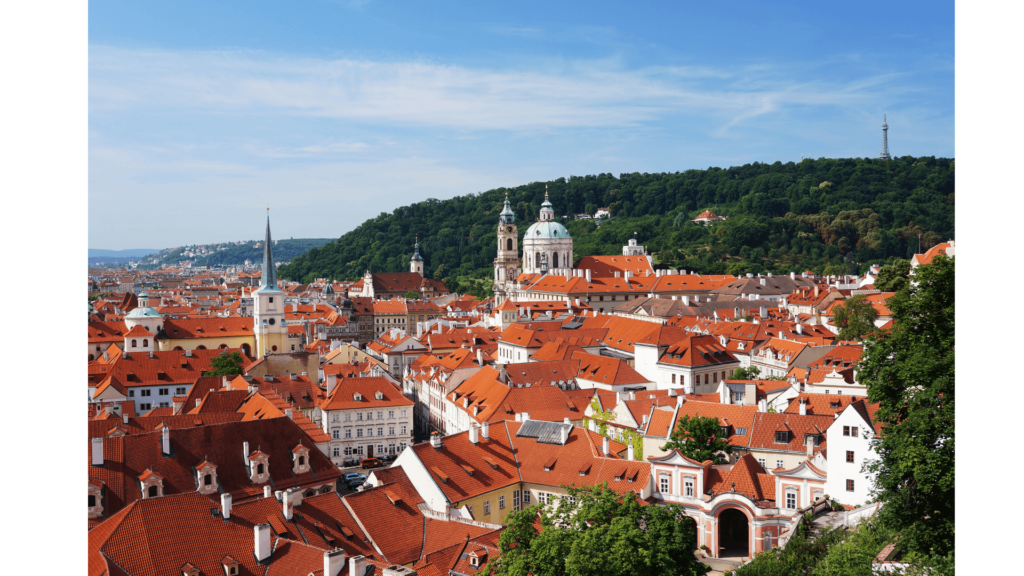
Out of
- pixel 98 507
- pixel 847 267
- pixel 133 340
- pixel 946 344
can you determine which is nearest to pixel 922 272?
pixel 946 344

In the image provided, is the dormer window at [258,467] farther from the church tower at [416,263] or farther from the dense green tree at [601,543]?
the church tower at [416,263]

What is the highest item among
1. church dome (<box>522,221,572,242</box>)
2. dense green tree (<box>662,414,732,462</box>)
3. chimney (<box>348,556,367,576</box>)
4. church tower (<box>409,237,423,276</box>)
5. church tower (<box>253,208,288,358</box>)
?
church dome (<box>522,221,572,242</box>)

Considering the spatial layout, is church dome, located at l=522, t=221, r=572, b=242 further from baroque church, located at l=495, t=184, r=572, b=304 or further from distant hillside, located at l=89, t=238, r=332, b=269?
distant hillside, located at l=89, t=238, r=332, b=269

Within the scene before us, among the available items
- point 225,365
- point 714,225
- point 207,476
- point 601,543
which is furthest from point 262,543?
point 714,225

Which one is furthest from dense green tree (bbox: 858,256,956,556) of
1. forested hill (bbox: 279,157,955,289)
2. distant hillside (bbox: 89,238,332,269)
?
distant hillside (bbox: 89,238,332,269)

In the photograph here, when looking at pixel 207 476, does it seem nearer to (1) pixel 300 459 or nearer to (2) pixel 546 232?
(1) pixel 300 459
